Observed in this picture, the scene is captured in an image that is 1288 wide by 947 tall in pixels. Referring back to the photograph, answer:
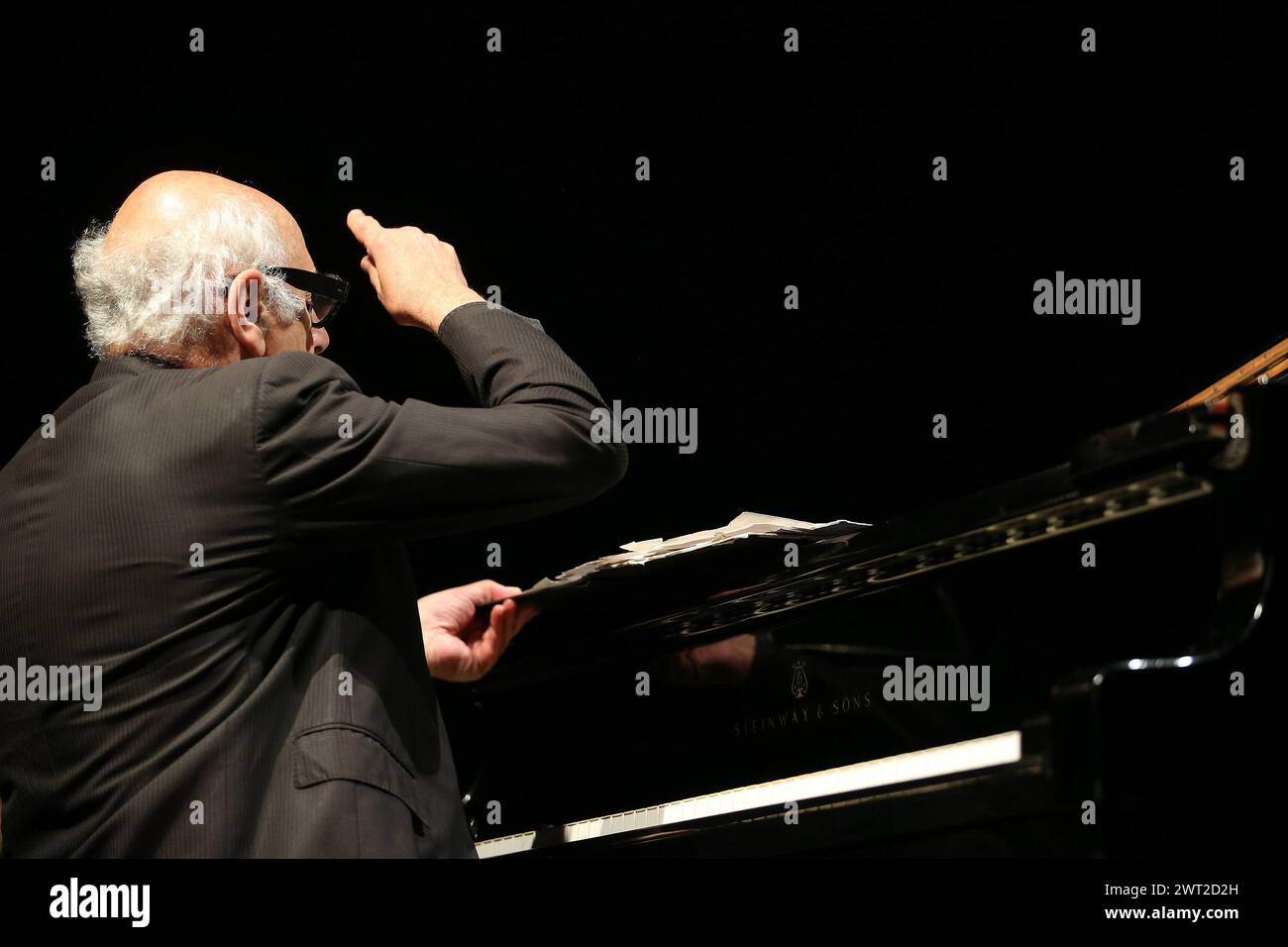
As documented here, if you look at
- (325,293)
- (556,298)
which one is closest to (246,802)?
(325,293)

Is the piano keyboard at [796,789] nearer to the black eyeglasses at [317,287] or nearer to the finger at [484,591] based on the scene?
the finger at [484,591]

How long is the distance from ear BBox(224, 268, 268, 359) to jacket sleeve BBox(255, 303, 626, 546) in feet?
0.76

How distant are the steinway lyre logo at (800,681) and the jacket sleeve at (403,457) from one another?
0.36 m

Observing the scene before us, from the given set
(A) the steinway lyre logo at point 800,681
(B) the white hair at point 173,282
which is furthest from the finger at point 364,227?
(A) the steinway lyre logo at point 800,681

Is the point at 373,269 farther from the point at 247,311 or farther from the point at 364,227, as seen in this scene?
the point at 247,311

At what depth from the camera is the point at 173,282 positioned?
5.64 feet

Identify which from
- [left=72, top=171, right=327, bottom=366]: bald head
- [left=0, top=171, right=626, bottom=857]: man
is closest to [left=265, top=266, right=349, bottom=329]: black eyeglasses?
[left=72, top=171, right=327, bottom=366]: bald head

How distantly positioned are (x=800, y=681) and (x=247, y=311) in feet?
2.89

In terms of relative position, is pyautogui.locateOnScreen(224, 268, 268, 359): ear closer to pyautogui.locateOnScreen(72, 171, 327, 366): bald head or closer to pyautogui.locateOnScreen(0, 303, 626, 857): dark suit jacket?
pyautogui.locateOnScreen(72, 171, 327, 366): bald head

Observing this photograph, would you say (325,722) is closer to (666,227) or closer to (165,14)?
(666,227)

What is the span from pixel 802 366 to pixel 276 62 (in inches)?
56.4

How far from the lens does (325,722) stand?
1535 millimetres

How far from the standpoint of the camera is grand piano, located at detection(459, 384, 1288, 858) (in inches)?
48.4
